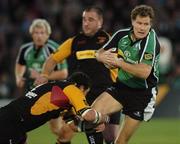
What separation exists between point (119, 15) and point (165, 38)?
1362 millimetres

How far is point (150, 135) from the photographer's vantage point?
1450 cm

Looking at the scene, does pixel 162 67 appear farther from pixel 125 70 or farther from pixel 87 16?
pixel 125 70

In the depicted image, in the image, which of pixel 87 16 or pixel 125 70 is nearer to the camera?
pixel 125 70

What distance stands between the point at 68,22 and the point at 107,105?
981 cm

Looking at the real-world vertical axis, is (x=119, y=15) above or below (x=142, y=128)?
above

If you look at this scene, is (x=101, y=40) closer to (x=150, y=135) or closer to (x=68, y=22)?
(x=150, y=135)

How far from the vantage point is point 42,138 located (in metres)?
13.8

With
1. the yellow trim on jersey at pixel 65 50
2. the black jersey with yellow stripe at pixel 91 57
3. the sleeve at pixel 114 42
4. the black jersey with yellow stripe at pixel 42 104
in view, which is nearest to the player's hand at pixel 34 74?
the yellow trim on jersey at pixel 65 50

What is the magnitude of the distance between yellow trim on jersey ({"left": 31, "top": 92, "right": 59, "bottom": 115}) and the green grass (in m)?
5.05

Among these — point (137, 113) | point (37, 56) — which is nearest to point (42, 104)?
point (137, 113)

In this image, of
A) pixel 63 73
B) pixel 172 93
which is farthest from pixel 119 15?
pixel 63 73

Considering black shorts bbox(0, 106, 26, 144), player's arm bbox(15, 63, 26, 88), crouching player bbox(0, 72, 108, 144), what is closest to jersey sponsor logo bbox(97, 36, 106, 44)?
player's arm bbox(15, 63, 26, 88)

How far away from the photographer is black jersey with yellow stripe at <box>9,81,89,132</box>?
7953 millimetres

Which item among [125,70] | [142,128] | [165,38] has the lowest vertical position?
[142,128]
